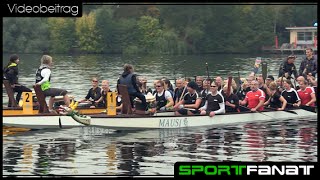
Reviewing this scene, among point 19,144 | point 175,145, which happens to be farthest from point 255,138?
point 19,144

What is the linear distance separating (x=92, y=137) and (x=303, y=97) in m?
8.60

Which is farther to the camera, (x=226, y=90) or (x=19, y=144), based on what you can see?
(x=226, y=90)

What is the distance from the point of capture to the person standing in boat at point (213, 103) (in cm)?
2677

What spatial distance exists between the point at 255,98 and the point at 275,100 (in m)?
1.18

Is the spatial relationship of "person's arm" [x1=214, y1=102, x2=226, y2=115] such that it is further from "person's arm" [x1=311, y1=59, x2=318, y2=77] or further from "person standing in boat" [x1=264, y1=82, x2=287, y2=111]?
"person's arm" [x1=311, y1=59, x2=318, y2=77]

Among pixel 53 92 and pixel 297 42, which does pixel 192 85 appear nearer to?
pixel 53 92

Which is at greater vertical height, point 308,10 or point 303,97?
point 308,10

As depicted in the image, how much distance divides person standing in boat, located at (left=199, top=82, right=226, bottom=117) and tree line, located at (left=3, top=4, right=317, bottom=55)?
5048 centimetres

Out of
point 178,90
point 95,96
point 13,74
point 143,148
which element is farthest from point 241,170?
point 13,74

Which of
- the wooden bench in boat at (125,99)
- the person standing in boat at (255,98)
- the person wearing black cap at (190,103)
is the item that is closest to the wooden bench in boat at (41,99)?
the wooden bench in boat at (125,99)

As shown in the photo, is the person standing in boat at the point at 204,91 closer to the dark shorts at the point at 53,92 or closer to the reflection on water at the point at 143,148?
the reflection on water at the point at 143,148

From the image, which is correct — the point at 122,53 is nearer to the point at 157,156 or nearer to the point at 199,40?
the point at 199,40

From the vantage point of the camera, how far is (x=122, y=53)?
8644cm

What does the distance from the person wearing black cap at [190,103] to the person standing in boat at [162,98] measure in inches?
11.6
